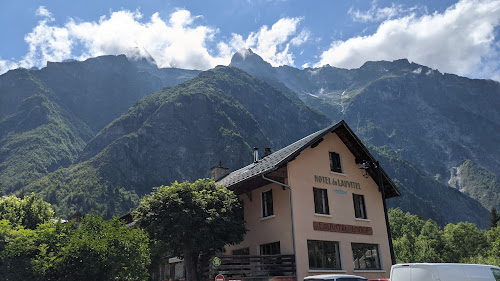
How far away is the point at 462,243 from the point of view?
77.3 m

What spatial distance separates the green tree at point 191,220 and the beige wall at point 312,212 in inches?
92.1

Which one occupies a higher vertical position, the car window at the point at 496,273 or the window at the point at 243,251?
the window at the point at 243,251

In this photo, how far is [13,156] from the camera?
164 m

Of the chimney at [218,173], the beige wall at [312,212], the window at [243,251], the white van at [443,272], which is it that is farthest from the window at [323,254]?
the chimney at [218,173]

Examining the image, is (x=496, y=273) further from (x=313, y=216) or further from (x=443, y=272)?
(x=313, y=216)

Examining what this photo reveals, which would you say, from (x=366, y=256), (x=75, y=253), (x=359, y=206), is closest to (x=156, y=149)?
(x=359, y=206)

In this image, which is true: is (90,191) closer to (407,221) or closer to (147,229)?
(407,221)

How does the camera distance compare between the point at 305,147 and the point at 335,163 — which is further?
the point at 335,163

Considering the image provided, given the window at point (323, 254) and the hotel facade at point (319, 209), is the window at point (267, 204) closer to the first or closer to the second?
the hotel facade at point (319, 209)

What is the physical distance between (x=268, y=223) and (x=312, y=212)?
277 centimetres

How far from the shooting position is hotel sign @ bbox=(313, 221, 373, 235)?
23766 millimetres

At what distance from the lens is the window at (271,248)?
23539mm

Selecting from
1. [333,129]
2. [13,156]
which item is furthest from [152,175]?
[333,129]

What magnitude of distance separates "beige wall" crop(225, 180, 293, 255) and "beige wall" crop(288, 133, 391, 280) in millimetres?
673
